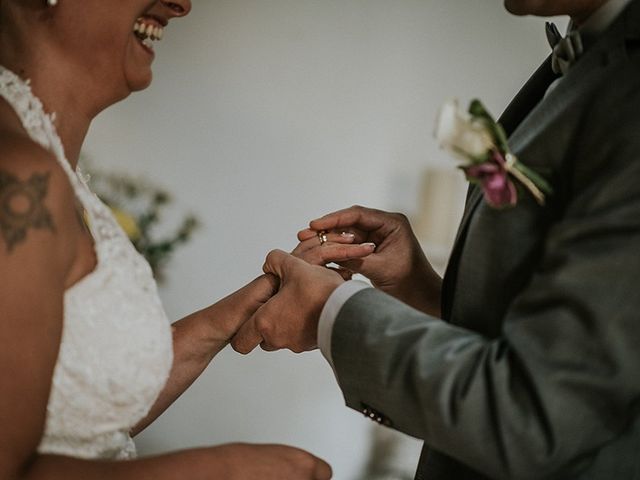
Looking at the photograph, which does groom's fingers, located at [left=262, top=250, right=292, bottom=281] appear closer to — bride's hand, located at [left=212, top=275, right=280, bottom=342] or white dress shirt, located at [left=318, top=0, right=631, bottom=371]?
bride's hand, located at [left=212, top=275, right=280, bottom=342]

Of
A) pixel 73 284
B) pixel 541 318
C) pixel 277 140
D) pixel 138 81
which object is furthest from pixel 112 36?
pixel 277 140

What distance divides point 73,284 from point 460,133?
0.62 meters

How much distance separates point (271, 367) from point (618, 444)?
8.62 feet

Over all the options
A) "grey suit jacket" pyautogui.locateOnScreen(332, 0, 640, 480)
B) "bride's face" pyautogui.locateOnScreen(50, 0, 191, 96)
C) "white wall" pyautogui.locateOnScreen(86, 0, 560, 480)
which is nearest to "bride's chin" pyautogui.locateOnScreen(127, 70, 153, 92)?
"bride's face" pyautogui.locateOnScreen(50, 0, 191, 96)

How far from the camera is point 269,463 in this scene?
45.4 inches

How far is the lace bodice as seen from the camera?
3.90 feet

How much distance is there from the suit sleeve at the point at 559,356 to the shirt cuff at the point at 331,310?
0.13m

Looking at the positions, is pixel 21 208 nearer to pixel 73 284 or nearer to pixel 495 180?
pixel 73 284

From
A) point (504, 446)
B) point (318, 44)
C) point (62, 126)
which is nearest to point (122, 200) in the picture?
point (318, 44)

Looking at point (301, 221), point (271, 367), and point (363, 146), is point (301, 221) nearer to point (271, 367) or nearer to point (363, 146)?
point (363, 146)

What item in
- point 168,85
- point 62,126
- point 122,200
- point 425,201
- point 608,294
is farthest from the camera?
point 425,201

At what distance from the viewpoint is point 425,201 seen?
3756mm

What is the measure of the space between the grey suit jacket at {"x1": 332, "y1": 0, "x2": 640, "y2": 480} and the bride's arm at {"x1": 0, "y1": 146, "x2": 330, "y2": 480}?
297mm

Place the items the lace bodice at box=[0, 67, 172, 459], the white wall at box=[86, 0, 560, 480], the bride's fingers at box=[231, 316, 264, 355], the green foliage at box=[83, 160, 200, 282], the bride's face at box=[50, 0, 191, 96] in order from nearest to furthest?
the lace bodice at box=[0, 67, 172, 459] → the bride's face at box=[50, 0, 191, 96] → the bride's fingers at box=[231, 316, 264, 355] → the green foliage at box=[83, 160, 200, 282] → the white wall at box=[86, 0, 560, 480]
